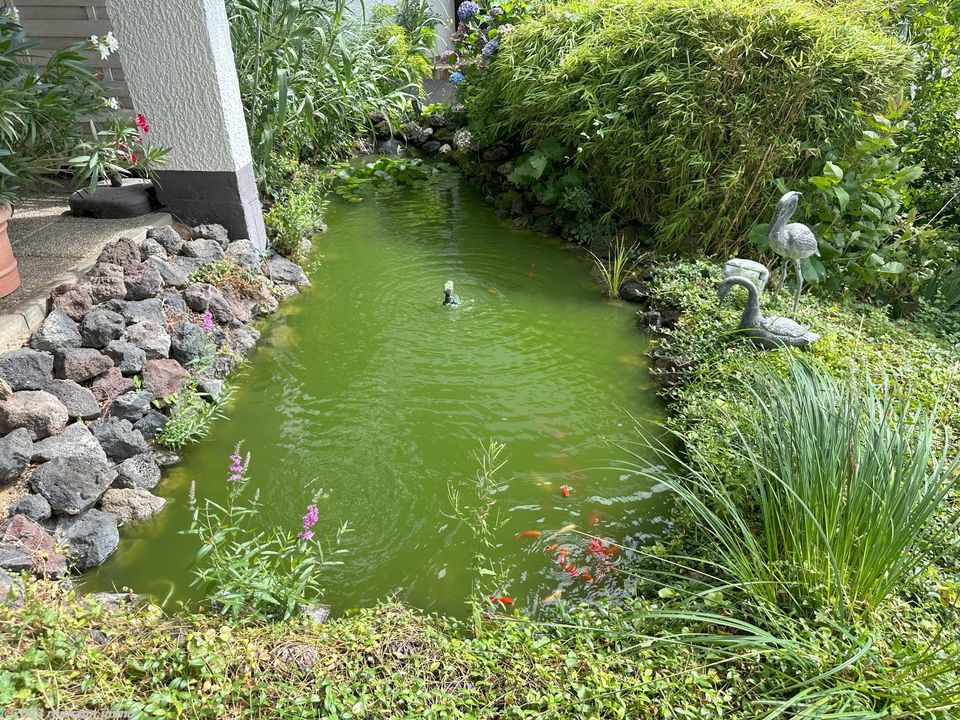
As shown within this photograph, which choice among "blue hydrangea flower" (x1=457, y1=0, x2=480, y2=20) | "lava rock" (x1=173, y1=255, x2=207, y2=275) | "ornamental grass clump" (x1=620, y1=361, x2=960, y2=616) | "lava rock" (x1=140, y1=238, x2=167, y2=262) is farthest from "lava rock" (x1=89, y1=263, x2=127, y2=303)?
"blue hydrangea flower" (x1=457, y1=0, x2=480, y2=20)

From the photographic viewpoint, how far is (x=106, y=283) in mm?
3820

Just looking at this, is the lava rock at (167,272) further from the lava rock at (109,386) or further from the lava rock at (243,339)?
the lava rock at (109,386)

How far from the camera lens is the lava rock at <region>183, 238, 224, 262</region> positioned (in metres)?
4.54

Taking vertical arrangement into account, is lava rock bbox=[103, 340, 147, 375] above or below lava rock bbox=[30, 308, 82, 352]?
below

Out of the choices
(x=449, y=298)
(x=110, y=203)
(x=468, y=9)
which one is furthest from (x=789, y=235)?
(x=468, y=9)

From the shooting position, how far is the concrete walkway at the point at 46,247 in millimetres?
3447

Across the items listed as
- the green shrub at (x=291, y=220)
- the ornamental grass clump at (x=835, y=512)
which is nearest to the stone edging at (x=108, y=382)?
the green shrub at (x=291, y=220)

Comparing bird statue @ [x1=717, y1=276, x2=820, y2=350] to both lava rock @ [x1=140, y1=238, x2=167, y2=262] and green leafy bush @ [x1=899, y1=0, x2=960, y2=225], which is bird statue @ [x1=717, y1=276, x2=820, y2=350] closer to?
green leafy bush @ [x1=899, y1=0, x2=960, y2=225]

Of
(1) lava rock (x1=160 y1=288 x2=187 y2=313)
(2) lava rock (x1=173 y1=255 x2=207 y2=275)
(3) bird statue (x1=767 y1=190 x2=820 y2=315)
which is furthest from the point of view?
(2) lava rock (x1=173 y1=255 x2=207 y2=275)

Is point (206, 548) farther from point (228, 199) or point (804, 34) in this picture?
point (804, 34)

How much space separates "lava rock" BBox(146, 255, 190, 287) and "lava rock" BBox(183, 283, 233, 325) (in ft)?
0.21

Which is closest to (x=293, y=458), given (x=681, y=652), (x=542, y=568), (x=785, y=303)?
(x=542, y=568)

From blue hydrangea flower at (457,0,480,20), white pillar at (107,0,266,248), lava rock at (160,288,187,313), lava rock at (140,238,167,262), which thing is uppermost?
blue hydrangea flower at (457,0,480,20)

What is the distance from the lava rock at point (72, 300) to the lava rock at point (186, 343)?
447 mm
